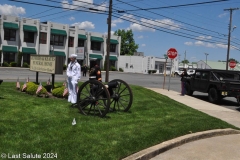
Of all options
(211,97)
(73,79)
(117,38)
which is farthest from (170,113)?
(117,38)

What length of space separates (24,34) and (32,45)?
89.0 inches

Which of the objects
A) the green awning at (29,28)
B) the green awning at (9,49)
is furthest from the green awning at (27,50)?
the green awning at (29,28)

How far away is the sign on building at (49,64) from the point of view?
11.4 metres

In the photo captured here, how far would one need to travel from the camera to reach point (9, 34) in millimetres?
49312

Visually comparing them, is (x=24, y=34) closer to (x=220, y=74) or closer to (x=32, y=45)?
(x=32, y=45)

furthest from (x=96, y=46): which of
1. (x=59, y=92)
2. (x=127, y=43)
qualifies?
(x=59, y=92)

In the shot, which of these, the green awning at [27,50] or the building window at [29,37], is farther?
the building window at [29,37]

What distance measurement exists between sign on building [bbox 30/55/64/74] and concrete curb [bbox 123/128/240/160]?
19.7ft

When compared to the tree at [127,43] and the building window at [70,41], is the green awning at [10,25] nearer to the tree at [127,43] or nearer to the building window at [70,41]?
the building window at [70,41]

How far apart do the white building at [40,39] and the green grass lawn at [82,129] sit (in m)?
35.8

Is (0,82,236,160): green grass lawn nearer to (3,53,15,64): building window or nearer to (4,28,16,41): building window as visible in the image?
(4,28,16,41): building window

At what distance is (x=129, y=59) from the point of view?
74812 mm

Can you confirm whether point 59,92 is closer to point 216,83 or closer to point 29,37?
point 216,83

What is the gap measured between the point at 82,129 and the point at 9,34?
154 ft
